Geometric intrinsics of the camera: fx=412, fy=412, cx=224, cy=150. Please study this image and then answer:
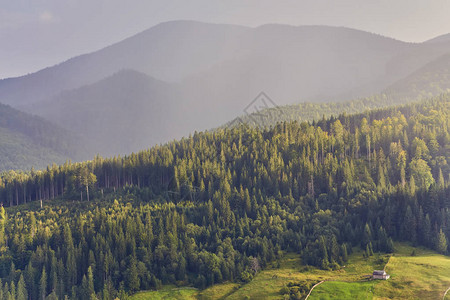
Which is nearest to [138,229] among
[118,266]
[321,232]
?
[118,266]

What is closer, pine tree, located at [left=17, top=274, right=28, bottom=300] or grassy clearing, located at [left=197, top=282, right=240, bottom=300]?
pine tree, located at [left=17, top=274, right=28, bottom=300]

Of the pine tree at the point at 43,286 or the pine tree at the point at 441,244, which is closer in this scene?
the pine tree at the point at 43,286

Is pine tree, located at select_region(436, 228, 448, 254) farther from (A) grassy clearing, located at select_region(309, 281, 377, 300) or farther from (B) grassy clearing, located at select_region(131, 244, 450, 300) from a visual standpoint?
(A) grassy clearing, located at select_region(309, 281, 377, 300)

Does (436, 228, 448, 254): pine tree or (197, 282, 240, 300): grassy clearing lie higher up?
(436, 228, 448, 254): pine tree

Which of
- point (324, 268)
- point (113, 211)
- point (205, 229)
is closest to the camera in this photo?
point (324, 268)

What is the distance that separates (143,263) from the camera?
14862 cm

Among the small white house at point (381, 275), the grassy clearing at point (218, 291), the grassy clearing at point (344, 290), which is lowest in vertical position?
the grassy clearing at point (218, 291)

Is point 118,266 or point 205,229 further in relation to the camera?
point 205,229

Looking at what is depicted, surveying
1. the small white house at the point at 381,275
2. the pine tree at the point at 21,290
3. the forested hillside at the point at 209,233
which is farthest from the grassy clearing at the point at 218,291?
the pine tree at the point at 21,290

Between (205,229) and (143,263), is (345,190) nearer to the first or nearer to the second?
(205,229)

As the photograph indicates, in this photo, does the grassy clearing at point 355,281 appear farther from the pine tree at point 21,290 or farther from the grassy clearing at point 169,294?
the pine tree at point 21,290

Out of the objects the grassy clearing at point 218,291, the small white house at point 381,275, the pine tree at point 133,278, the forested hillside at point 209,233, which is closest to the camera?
the small white house at point 381,275

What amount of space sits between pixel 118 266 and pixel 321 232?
Answer: 7917 cm

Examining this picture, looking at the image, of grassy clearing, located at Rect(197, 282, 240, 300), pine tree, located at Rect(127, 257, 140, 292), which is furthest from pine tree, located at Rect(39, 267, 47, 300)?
grassy clearing, located at Rect(197, 282, 240, 300)
